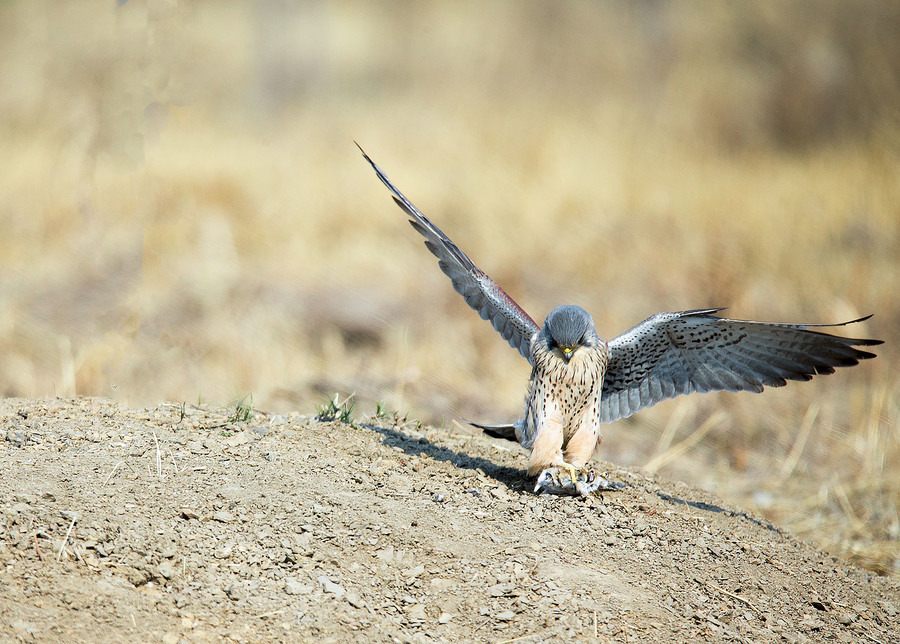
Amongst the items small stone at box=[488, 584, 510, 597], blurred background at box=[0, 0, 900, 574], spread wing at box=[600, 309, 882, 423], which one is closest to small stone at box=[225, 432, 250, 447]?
small stone at box=[488, 584, 510, 597]

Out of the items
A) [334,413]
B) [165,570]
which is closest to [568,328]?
[334,413]

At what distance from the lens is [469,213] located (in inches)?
316

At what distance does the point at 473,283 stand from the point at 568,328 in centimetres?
63

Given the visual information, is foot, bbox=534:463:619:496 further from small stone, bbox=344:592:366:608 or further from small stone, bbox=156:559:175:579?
small stone, bbox=156:559:175:579

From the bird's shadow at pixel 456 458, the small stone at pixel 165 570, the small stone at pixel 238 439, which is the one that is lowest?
the small stone at pixel 165 570

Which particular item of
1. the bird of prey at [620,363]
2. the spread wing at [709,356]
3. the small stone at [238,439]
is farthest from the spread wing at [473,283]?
the small stone at [238,439]

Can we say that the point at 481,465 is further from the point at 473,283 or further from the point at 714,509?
the point at 714,509

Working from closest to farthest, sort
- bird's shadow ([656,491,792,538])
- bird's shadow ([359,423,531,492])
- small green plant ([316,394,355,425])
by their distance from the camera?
bird's shadow ([359,423,531,492]), bird's shadow ([656,491,792,538]), small green plant ([316,394,355,425])

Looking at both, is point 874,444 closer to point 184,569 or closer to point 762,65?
point 184,569

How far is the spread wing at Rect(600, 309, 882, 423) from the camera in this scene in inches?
119

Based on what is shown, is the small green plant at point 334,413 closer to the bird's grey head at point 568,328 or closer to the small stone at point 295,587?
the bird's grey head at point 568,328

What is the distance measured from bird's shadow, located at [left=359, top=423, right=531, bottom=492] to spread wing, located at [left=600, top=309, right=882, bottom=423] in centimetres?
55

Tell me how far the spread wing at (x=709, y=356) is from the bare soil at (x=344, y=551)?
0.46 metres

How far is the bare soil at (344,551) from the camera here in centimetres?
218
